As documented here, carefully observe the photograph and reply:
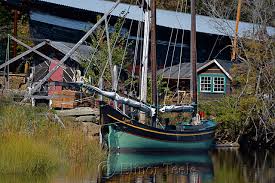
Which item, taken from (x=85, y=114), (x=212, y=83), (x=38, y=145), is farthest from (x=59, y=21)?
(x=38, y=145)

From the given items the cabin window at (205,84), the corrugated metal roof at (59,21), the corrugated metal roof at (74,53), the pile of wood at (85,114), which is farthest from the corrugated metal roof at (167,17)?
the pile of wood at (85,114)

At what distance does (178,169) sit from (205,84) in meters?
21.2

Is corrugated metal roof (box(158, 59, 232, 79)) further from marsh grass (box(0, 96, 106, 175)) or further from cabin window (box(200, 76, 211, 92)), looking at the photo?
marsh grass (box(0, 96, 106, 175))

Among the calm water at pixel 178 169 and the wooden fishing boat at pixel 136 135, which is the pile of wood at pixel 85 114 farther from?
the calm water at pixel 178 169

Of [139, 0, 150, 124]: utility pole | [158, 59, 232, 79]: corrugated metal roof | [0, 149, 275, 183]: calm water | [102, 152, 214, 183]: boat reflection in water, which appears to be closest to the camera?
[0, 149, 275, 183]: calm water

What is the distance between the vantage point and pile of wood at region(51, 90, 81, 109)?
1416 inches

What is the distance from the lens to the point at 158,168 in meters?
26.6

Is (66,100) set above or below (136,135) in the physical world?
above

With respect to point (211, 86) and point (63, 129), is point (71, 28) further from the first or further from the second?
point (63, 129)

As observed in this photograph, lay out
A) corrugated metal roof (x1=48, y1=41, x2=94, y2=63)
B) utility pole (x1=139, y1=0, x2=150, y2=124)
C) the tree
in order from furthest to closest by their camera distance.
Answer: corrugated metal roof (x1=48, y1=41, x2=94, y2=63)
the tree
utility pole (x1=139, y1=0, x2=150, y2=124)

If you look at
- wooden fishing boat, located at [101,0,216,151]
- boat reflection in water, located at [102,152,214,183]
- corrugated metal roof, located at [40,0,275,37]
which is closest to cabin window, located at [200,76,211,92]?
corrugated metal roof, located at [40,0,275,37]

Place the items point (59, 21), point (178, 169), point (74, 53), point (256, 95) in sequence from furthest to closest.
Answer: point (59, 21)
point (74, 53)
point (256, 95)
point (178, 169)

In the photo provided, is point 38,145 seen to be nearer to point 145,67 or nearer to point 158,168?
point 158,168

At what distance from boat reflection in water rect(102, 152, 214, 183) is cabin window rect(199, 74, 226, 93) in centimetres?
1406
